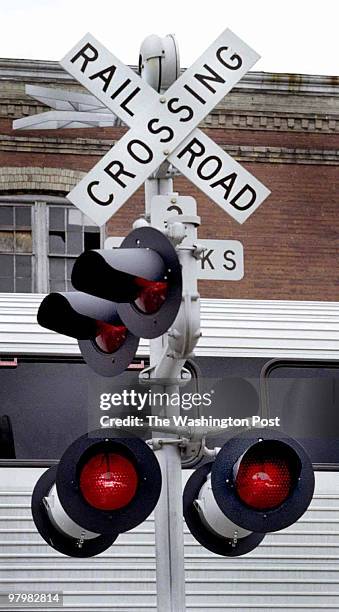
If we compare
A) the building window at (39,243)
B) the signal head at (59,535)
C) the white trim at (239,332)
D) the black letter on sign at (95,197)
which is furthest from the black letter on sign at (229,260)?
the building window at (39,243)

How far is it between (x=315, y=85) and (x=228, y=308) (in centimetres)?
847

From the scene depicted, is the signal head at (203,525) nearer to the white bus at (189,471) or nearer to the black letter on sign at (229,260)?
the black letter on sign at (229,260)

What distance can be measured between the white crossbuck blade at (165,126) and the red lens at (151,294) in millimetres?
568

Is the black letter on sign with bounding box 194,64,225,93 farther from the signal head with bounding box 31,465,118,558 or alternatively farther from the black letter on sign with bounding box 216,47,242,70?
the signal head with bounding box 31,465,118,558

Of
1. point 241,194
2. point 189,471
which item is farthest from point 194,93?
point 189,471

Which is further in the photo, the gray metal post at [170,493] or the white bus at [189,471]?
the white bus at [189,471]

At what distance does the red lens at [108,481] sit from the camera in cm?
637

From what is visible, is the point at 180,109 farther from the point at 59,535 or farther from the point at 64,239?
the point at 64,239

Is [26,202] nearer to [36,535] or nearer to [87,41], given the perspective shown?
[36,535]

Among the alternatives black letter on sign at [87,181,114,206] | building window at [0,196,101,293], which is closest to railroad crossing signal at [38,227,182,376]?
black letter on sign at [87,181,114,206]

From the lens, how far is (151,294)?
245 inches

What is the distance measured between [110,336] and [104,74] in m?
1.25

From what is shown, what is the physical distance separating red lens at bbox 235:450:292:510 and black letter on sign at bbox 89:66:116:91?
6.17 feet

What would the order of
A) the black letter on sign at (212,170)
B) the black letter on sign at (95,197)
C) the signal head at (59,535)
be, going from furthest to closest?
the signal head at (59,535)
the black letter on sign at (212,170)
the black letter on sign at (95,197)
